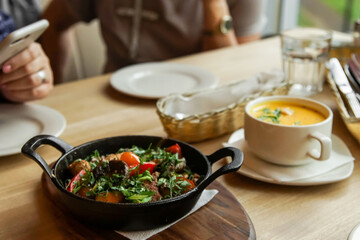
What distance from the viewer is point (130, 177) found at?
0.71m

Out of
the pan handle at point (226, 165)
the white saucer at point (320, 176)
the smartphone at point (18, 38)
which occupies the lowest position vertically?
the white saucer at point (320, 176)

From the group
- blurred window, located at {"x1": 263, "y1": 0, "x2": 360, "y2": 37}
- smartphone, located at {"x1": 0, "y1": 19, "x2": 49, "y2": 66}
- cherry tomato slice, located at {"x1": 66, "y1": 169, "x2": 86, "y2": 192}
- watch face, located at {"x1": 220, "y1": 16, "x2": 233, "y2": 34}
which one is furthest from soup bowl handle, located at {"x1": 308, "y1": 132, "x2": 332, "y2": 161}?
blurred window, located at {"x1": 263, "y1": 0, "x2": 360, "y2": 37}

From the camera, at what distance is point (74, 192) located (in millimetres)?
686

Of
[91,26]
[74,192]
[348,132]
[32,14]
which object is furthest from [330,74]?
[91,26]

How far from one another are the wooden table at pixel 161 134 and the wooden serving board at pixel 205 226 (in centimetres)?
2

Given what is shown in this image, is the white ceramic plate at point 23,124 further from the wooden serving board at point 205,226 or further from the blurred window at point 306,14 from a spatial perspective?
the blurred window at point 306,14

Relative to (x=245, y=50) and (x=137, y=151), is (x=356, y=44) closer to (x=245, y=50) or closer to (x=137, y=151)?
(x=245, y=50)

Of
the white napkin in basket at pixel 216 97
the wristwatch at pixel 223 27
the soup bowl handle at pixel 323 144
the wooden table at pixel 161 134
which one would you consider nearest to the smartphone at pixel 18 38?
the wooden table at pixel 161 134

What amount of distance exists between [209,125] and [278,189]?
0.24 m

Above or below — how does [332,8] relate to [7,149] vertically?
below

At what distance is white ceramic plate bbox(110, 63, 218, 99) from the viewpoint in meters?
1.30

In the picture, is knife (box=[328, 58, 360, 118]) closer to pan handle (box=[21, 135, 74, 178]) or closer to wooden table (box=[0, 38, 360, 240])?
wooden table (box=[0, 38, 360, 240])

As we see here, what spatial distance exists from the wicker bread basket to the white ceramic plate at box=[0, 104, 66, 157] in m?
0.28

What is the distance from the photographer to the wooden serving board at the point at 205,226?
649 mm
